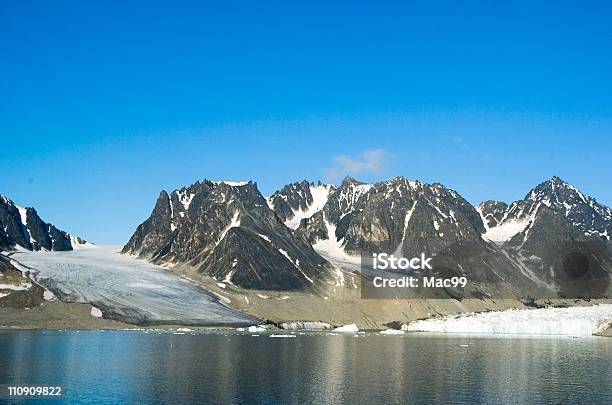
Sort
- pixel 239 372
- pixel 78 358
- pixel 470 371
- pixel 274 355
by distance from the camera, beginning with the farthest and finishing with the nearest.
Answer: pixel 274 355, pixel 78 358, pixel 470 371, pixel 239 372

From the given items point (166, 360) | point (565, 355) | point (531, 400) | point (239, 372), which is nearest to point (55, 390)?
point (239, 372)

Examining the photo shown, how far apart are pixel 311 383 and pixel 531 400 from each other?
28002 mm

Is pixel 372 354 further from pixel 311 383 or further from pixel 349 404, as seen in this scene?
pixel 349 404

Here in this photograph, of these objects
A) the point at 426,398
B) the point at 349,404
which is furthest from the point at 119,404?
the point at 426,398

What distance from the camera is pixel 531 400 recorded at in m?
81.7

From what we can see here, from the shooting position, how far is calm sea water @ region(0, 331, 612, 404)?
80.9 m

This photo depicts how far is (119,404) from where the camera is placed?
72562 mm

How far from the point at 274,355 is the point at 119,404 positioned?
63378 millimetres

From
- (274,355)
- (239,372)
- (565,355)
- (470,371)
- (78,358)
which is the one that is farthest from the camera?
(565,355)

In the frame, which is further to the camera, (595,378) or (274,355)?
(274,355)

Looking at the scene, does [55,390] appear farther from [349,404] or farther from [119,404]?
[349,404]

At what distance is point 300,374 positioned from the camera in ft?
334

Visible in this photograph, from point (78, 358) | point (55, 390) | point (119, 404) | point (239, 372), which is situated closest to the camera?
point (119, 404)

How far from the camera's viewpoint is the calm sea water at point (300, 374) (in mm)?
80875
